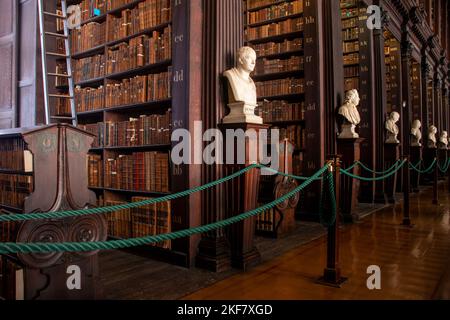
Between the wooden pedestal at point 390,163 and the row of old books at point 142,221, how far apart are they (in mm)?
4839

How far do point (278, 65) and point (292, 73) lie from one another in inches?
9.6

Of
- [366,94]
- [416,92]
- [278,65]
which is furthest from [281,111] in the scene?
[416,92]

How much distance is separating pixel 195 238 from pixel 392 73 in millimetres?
6674

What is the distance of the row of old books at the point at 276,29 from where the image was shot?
4.91 m

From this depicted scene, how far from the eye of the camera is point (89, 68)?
4.03 m

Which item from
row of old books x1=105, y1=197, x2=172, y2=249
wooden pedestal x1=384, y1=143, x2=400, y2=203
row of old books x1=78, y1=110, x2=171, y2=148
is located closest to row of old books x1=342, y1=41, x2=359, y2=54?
wooden pedestal x1=384, y1=143, x2=400, y2=203

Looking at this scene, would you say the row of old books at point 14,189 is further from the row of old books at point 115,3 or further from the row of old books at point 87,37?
the row of old books at point 115,3

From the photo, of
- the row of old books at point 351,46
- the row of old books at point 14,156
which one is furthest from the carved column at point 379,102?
the row of old books at point 14,156

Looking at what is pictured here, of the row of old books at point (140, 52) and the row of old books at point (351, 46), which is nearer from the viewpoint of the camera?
the row of old books at point (140, 52)

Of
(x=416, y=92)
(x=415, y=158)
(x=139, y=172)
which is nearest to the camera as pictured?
(x=139, y=172)

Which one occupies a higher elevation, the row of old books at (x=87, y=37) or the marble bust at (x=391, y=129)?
the row of old books at (x=87, y=37)

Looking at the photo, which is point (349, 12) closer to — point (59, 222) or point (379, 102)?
point (379, 102)
